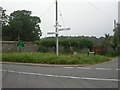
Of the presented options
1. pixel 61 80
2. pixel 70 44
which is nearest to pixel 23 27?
pixel 70 44

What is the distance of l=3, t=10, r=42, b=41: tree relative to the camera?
5544 cm

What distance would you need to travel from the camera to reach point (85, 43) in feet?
120

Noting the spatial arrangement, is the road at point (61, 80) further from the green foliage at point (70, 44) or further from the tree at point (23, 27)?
the tree at point (23, 27)

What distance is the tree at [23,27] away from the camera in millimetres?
55438

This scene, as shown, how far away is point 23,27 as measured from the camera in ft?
194

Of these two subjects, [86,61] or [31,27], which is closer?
[86,61]

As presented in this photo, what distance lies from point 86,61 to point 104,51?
19.5 meters

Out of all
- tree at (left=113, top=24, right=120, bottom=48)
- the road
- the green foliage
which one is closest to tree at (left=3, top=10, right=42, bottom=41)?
the green foliage

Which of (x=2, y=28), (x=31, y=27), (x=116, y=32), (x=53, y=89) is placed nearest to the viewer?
(x=53, y=89)

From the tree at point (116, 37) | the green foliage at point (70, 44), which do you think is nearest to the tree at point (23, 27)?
the green foliage at point (70, 44)

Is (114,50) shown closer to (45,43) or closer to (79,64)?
(45,43)

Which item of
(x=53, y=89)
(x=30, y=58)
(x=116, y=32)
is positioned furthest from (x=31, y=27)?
(x=53, y=89)

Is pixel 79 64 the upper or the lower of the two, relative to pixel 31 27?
lower

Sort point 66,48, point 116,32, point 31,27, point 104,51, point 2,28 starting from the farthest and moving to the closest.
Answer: point 31,27, point 2,28, point 116,32, point 104,51, point 66,48
